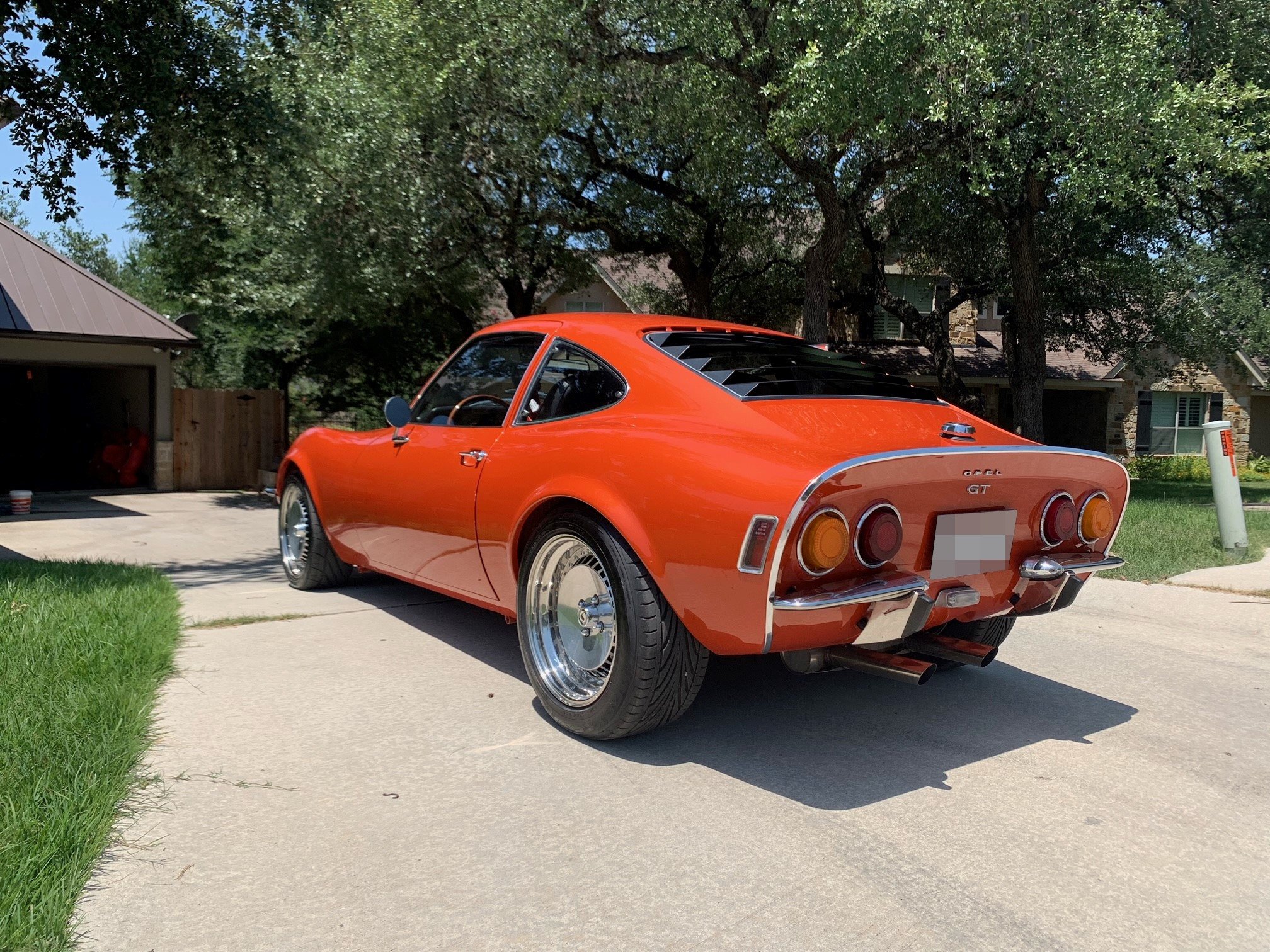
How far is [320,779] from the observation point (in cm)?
348

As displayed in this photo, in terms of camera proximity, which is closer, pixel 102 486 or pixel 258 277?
pixel 258 277

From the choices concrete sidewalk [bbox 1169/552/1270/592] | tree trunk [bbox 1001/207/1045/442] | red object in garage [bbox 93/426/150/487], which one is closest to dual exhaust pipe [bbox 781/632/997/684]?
concrete sidewalk [bbox 1169/552/1270/592]

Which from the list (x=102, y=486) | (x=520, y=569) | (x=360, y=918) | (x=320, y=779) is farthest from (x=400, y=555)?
(x=102, y=486)

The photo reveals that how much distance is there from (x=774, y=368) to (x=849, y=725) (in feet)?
5.07

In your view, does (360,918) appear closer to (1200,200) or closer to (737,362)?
(737,362)

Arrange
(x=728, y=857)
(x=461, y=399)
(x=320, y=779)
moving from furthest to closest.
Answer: (x=461, y=399)
(x=320, y=779)
(x=728, y=857)

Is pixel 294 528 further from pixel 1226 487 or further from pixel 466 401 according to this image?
pixel 1226 487

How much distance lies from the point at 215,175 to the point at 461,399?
34.7 ft

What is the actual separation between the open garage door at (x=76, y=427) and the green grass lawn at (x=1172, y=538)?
582 inches

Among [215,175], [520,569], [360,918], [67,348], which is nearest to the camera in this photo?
[360,918]

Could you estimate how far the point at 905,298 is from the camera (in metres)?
25.4

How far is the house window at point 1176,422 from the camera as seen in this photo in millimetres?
30078

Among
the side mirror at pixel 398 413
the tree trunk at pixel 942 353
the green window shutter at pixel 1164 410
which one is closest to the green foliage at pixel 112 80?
the side mirror at pixel 398 413

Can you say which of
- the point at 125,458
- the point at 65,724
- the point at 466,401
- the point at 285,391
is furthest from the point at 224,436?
the point at 65,724
